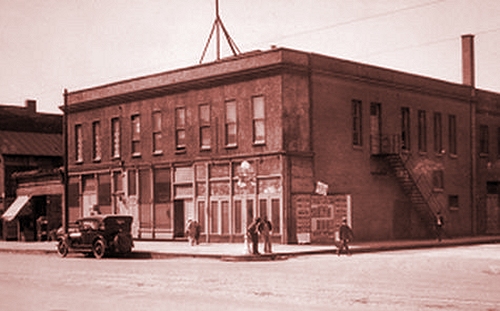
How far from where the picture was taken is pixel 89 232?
31578 mm

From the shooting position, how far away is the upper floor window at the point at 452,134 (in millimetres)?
45031

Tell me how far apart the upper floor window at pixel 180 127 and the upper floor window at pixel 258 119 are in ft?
17.4

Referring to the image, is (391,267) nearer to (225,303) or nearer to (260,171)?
(225,303)

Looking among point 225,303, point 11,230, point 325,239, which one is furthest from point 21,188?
point 225,303

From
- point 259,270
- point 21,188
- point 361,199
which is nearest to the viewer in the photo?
point 259,270

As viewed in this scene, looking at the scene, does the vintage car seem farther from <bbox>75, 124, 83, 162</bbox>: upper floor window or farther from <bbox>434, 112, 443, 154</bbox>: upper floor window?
<bbox>434, 112, 443, 154</bbox>: upper floor window

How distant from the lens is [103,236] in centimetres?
3102

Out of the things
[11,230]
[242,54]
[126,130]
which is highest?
[242,54]

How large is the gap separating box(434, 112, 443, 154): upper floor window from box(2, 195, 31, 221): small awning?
27059 millimetres

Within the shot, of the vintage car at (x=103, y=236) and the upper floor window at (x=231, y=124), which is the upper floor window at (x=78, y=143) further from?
the vintage car at (x=103, y=236)

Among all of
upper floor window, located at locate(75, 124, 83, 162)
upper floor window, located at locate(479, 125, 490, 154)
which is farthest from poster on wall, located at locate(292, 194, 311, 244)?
upper floor window, located at locate(75, 124, 83, 162)

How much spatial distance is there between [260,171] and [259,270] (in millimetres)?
14402

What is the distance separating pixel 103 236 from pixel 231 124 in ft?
32.3

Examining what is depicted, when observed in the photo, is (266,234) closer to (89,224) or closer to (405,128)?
(89,224)
